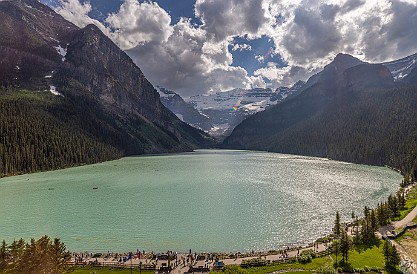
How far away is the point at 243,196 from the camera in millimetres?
104438

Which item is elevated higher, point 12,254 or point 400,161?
point 400,161

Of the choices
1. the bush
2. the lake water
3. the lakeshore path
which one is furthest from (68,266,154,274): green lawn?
the bush

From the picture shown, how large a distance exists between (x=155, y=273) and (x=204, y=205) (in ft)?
154

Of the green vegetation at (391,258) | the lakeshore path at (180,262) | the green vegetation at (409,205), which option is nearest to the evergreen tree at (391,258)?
the green vegetation at (391,258)

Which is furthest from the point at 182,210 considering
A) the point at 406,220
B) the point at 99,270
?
the point at 406,220

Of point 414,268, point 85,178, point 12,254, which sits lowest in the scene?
point 414,268

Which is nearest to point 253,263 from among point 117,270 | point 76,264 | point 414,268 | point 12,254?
point 117,270

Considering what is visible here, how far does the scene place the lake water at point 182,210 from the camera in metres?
63.5

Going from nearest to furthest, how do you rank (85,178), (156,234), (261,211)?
(156,234) < (261,211) < (85,178)

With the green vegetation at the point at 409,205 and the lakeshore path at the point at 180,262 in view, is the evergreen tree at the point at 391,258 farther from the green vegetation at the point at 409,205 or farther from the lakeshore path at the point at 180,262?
the green vegetation at the point at 409,205

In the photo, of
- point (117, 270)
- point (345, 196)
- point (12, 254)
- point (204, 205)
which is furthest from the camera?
point (345, 196)

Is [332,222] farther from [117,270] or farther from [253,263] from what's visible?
[117,270]

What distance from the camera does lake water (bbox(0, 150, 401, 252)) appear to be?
6347 cm

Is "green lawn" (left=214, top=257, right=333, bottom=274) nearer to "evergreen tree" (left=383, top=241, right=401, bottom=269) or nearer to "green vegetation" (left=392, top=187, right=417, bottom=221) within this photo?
"evergreen tree" (left=383, top=241, right=401, bottom=269)
